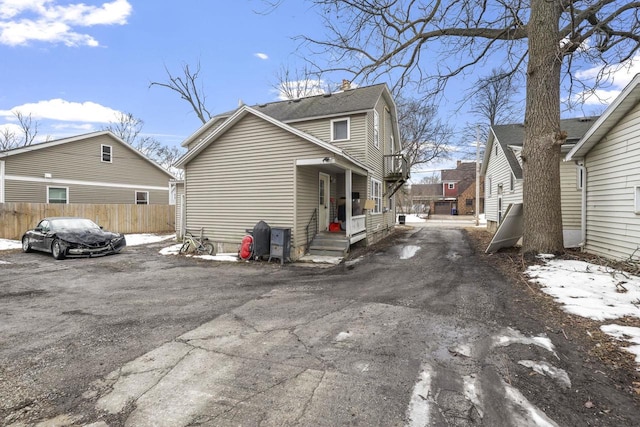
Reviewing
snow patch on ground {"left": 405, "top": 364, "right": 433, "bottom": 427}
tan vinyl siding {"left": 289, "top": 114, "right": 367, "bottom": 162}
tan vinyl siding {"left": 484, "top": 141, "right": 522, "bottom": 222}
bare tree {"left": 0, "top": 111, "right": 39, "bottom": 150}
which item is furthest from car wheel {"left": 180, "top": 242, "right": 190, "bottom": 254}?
bare tree {"left": 0, "top": 111, "right": 39, "bottom": 150}

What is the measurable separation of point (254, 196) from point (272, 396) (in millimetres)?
8794

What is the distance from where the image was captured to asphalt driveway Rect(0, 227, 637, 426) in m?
2.48

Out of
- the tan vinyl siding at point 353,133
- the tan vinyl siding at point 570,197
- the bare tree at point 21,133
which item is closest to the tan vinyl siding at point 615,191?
the tan vinyl siding at point 570,197

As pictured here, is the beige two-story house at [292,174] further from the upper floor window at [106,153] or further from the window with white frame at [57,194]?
the upper floor window at [106,153]

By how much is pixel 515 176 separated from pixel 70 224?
58.4 ft

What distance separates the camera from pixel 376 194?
585 inches

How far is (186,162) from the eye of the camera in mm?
12156

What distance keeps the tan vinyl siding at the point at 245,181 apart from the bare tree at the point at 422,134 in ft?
65.5

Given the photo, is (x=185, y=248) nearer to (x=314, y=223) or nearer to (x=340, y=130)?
(x=314, y=223)

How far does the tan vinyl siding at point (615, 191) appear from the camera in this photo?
24.8ft

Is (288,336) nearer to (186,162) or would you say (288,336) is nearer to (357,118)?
(186,162)

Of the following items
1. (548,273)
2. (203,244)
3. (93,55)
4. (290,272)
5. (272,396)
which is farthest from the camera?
(93,55)

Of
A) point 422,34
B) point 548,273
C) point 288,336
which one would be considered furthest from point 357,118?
point 288,336

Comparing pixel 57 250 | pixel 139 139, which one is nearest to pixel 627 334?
pixel 57 250
